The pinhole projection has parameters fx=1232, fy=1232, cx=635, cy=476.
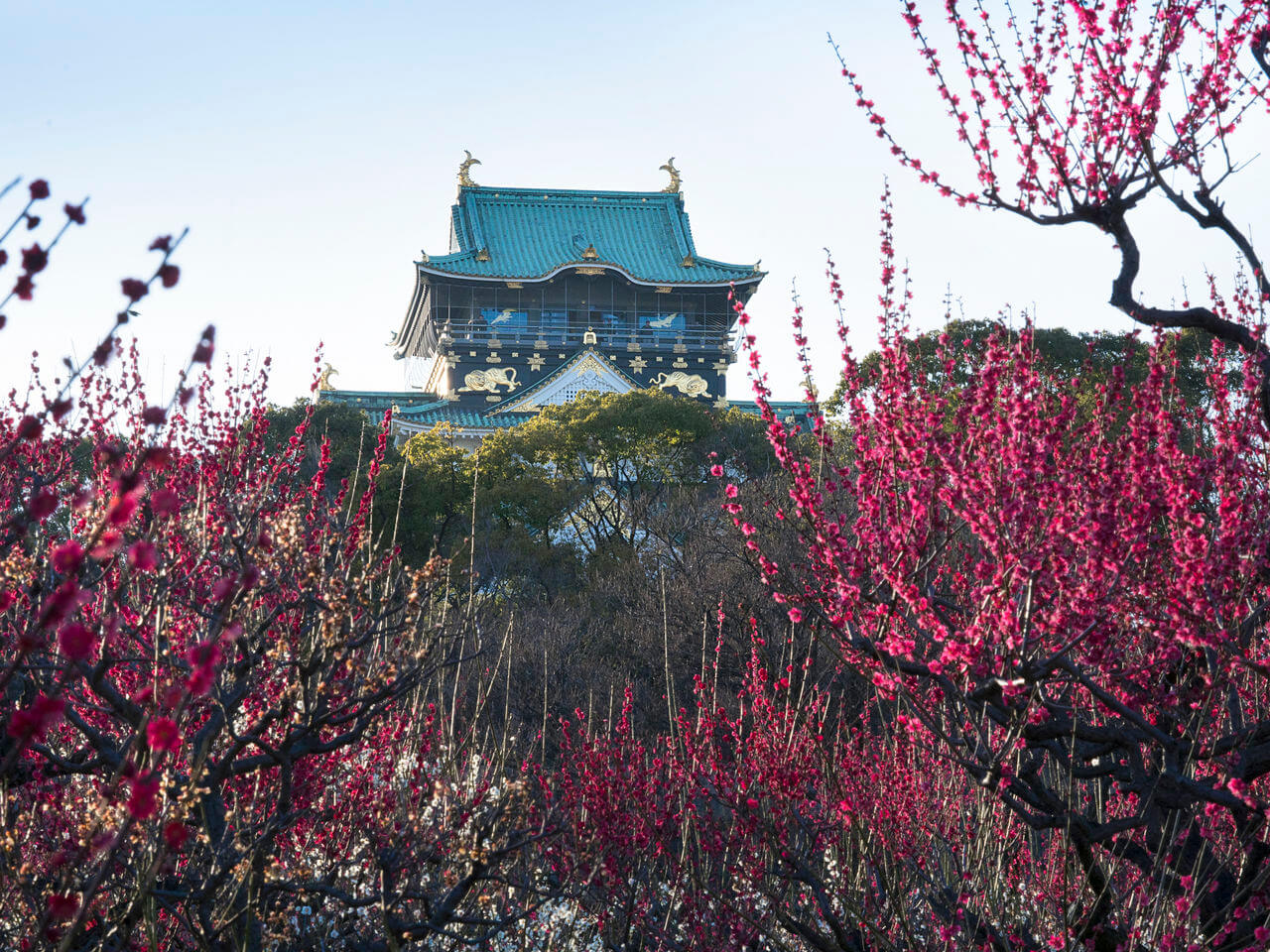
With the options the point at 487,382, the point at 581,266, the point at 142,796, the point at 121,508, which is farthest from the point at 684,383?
the point at 142,796

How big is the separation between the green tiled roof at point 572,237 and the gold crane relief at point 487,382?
239cm

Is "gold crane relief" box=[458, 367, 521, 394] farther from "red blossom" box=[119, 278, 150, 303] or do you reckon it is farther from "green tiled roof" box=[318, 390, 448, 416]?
"red blossom" box=[119, 278, 150, 303]

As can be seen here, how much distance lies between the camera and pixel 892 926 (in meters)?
5.13

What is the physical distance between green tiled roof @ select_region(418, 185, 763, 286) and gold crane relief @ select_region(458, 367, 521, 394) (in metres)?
2.39

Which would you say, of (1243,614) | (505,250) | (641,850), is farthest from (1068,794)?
(505,250)

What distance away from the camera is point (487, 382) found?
98.3ft

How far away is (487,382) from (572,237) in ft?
17.0

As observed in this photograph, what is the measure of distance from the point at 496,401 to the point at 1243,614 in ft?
84.3

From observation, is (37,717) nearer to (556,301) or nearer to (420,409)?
(420,409)

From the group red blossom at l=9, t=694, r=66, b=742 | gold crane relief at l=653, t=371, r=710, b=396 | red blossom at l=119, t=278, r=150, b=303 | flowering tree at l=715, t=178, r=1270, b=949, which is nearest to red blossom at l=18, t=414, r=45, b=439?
red blossom at l=119, t=278, r=150, b=303

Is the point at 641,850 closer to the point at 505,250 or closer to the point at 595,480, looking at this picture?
the point at 595,480

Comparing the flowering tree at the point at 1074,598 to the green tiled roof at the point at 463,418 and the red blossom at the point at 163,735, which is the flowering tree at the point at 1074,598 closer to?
the red blossom at the point at 163,735

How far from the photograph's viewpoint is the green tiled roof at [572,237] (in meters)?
30.7

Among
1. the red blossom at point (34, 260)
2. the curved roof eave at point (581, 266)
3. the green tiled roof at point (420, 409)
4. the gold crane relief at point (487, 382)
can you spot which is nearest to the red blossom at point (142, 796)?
the red blossom at point (34, 260)
